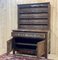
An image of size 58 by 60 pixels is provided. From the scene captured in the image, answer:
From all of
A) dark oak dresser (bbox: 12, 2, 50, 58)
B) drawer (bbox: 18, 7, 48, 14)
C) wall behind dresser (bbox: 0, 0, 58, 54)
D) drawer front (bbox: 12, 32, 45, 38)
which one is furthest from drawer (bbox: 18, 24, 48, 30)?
drawer front (bbox: 12, 32, 45, 38)

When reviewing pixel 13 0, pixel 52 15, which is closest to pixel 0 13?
pixel 13 0

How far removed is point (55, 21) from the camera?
479cm

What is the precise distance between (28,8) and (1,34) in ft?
4.65

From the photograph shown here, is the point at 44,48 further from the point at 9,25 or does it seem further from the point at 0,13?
the point at 0,13

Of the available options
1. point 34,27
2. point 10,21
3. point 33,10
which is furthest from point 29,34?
point 10,21

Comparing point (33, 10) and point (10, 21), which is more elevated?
point (33, 10)

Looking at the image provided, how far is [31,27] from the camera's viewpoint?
503 cm

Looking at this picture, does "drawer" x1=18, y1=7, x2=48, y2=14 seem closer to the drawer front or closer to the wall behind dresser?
the wall behind dresser

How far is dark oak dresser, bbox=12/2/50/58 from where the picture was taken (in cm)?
430

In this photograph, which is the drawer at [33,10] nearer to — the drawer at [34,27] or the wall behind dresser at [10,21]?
the wall behind dresser at [10,21]

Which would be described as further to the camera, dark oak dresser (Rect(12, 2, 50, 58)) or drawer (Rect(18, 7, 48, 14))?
drawer (Rect(18, 7, 48, 14))

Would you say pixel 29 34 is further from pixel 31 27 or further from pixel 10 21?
pixel 10 21

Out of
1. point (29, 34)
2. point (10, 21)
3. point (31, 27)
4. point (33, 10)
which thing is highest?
point (33, 10)

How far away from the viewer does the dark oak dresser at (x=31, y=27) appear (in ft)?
14.1
